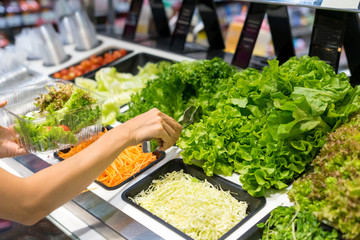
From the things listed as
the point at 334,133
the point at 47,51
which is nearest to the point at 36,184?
the point at 334,133

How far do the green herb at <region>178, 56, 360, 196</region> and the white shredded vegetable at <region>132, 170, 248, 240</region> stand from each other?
104 millimetres

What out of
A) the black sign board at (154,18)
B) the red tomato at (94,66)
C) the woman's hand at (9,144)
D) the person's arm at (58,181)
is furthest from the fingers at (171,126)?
the black sign board at (154,18)

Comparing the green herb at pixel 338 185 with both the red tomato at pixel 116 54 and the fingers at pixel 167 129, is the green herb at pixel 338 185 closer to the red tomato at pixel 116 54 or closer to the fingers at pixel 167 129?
the fingers at pixel 167 129

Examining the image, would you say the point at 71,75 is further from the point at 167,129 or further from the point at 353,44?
the point at 353,44

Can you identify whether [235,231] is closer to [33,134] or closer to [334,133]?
[334,133]

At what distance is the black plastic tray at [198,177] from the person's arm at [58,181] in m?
0.37

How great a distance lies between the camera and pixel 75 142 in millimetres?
1882

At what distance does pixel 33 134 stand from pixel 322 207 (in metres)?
1.37

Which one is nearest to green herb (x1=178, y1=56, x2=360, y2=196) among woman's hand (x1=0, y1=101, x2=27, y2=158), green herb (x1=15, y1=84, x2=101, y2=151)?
green herb (x1=15, y1=84, x2=101, y2=151)

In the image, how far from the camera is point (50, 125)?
1774mm

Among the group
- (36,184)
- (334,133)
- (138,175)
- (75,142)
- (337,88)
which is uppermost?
(337,88)

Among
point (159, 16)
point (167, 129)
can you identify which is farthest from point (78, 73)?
point (167, 129)

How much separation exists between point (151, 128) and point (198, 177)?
491 millimetres

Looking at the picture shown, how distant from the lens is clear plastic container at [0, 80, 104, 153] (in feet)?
5.76
